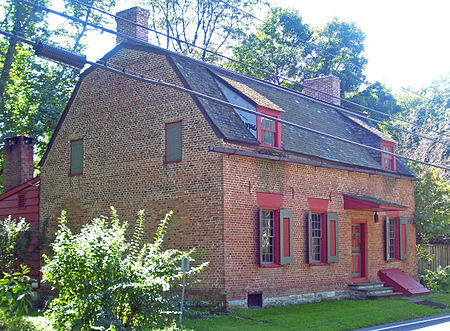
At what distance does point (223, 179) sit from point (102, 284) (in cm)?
660

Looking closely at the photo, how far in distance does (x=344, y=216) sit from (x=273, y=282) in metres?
5.30

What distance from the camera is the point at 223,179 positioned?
17.3 m

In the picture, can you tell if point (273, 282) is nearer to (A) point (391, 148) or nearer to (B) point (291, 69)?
(A) point (391, 148)

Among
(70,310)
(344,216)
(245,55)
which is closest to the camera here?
(70,310)

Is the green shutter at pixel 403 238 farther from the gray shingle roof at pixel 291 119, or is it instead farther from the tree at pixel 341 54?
the tree at pixel 341 54

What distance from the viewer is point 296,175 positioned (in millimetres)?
20312

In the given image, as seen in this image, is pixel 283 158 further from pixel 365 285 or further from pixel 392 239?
pixel 392 239

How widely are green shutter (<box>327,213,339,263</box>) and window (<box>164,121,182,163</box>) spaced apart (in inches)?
253

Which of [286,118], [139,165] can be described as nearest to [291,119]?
[286,118]

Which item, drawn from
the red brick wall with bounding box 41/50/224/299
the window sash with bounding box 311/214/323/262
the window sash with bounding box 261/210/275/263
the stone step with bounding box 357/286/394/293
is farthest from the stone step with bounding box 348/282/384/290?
the red brick wall with bounding box 41/50/224/299

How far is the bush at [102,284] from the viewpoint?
36.7ft

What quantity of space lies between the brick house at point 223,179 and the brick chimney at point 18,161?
1670 millimetres

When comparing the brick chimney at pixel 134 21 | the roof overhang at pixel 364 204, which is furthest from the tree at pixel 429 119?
the brick chimney at pixel 134 21

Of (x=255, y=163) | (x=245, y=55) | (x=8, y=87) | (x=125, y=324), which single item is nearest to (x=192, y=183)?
(x=255, y=163)
